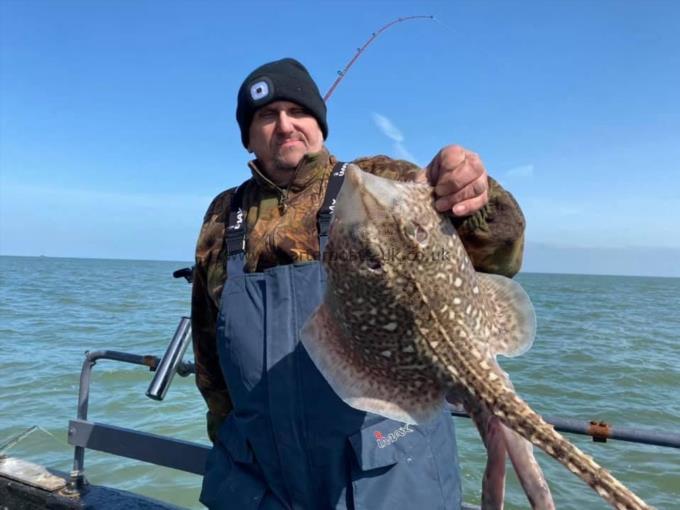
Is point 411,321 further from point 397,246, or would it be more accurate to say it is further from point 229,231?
point 229,231

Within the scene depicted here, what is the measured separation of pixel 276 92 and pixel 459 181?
5.04 feet

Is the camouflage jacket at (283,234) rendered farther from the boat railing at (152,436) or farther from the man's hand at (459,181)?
the boat railing at (152,436)

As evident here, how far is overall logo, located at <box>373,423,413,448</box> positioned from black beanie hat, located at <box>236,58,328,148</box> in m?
1.90

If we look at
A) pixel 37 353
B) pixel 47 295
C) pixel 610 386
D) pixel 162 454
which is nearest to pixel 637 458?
pixel 610 386

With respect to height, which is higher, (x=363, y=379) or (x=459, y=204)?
(x=459, y=204)

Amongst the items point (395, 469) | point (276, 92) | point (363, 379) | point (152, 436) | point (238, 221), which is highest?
point (276, 92)

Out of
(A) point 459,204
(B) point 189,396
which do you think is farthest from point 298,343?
(B) point 189,396

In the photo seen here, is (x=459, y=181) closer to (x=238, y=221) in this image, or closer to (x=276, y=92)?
(x=238, y=221)

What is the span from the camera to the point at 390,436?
7.85 feet

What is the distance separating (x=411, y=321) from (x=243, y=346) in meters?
0.96

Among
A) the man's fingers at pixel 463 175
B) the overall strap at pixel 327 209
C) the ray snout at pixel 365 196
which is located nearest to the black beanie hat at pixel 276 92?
the overall strap at pixel 327 209

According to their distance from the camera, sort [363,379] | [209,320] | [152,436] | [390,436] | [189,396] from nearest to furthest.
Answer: [363,379] < [390,436] < [209,320] < [152,436] < [189,396]

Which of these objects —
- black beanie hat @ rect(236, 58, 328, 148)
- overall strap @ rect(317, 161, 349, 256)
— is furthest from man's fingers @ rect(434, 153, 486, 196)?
black beanie hat @ rect(236, 58, 328, 148)

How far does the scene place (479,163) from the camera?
2041 millimetres
